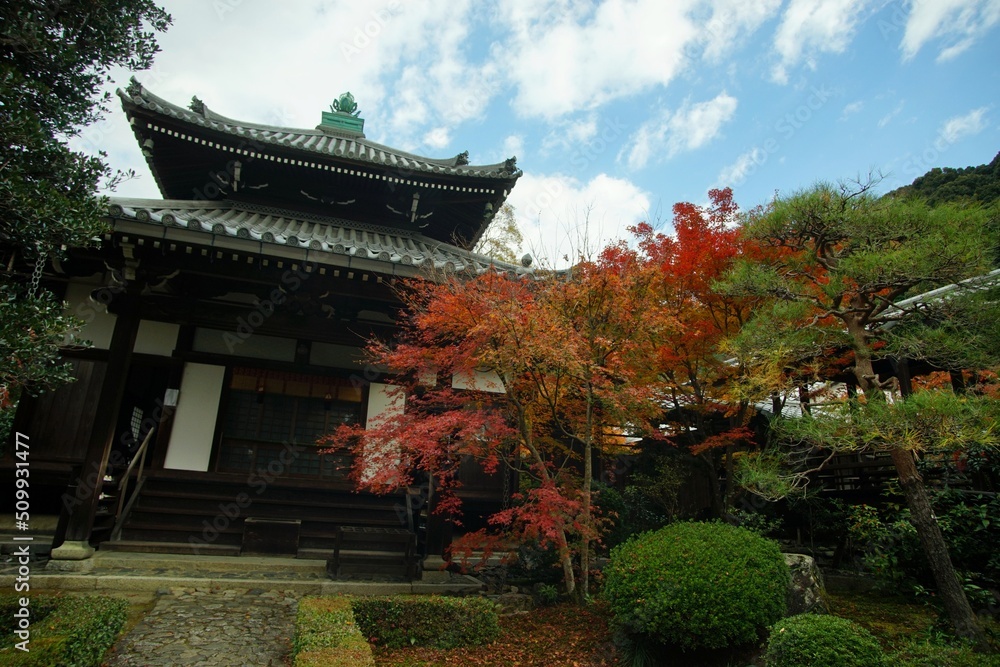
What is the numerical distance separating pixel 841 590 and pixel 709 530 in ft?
15.0

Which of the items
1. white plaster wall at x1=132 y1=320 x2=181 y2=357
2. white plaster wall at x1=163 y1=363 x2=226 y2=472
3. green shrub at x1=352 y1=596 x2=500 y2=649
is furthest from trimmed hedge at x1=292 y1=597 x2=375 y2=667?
white plaster wall at x1=132 y1=320 x2=181 y2=357

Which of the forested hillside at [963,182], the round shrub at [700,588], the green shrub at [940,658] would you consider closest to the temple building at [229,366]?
the round shrub at [700,588]

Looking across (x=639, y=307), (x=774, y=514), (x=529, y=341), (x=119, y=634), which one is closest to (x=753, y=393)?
(x=639, y=307)

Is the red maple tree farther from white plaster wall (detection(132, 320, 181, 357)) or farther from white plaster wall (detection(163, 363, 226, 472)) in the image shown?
white plaster wall (detection(132, 320, 181, 357))

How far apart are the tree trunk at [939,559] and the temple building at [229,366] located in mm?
6223

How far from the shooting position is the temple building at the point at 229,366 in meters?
8.20

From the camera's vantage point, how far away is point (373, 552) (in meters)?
8.63

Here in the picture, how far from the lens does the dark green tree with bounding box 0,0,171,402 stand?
4594 mm

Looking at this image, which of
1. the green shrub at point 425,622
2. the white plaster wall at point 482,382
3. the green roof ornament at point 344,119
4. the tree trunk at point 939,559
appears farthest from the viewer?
the green roof ornament at point 344,119

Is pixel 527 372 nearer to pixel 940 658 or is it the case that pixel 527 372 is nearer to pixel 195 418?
pixel 940 658

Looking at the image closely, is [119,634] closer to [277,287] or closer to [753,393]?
[277,287]

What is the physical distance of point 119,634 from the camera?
5.59 meters

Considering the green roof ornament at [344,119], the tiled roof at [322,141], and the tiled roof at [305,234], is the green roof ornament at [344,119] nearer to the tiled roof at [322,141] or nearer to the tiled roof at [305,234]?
the tiled roof at [322,141]

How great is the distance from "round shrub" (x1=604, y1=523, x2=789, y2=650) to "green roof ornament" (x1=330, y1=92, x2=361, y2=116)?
1452 cm
